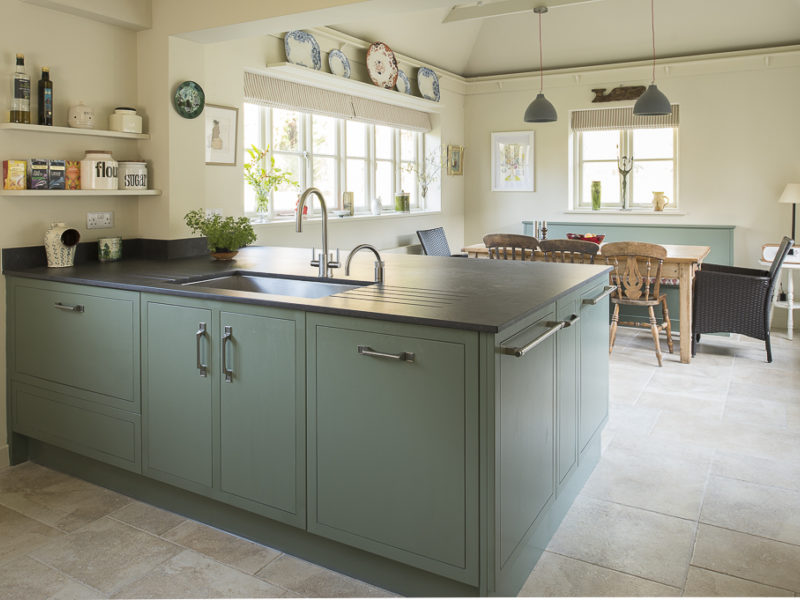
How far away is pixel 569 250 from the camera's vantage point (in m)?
4.92

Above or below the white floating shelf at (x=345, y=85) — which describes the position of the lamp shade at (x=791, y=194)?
below

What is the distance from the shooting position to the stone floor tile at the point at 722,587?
208 centimetres

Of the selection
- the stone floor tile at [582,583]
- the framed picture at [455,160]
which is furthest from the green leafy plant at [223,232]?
the framed picture at [455,160]

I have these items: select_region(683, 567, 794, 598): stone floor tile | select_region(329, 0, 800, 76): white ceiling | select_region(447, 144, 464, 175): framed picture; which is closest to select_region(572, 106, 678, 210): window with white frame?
select_region(329, 0, 800, 76): white ceiling

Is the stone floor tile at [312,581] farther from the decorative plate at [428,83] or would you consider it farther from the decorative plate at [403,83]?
the decorative plate at [428,83]

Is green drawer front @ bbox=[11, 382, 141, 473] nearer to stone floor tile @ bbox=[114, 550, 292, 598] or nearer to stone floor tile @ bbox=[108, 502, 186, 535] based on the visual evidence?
stone floor tile @ bbox=[108, 502, 186, 535]

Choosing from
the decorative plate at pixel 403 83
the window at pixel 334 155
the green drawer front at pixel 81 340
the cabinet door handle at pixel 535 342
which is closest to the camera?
the cabinet door handle at pixel 535 342

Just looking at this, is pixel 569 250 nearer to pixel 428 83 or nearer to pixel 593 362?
pixel 593 362

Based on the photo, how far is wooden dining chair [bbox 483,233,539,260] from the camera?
509 centimetres

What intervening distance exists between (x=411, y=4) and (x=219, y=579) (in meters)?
2.28

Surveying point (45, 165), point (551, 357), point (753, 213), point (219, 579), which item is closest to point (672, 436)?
point (551, 357)

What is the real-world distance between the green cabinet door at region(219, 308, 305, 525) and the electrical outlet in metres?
1.38

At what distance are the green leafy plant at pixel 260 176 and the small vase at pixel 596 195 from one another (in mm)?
3405

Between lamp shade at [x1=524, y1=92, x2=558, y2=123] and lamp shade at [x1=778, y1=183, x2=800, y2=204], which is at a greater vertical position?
lamp shade at [x1=524, y1=92, x2=558, y2=123]
